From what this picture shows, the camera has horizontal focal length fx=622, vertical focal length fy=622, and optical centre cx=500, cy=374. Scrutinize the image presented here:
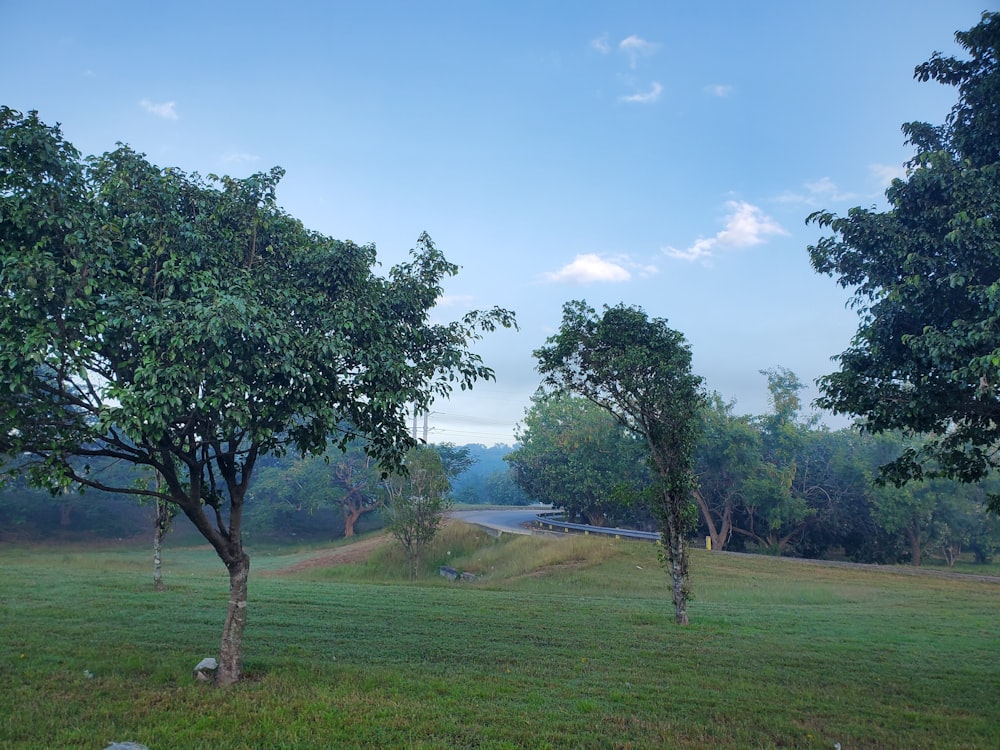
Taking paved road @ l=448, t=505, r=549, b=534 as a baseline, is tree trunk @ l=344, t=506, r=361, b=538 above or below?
below

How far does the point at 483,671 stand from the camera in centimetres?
1196

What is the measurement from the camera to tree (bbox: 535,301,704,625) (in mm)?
18578

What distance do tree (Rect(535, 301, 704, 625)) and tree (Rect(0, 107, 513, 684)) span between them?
7460 mm

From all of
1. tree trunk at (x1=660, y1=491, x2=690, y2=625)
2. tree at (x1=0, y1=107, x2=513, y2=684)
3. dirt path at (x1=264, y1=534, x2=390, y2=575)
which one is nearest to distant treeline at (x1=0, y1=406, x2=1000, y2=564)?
dirt path at (x1=264, y1=534, x2=390, y2=575)

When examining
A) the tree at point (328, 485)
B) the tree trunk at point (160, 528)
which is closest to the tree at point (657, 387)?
the tree trunk at point (160, 528)

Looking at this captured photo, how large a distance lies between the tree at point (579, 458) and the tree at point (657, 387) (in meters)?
32.3

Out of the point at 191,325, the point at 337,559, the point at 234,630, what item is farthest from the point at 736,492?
the point at 191,325

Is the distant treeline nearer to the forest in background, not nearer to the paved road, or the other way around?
the forest in background

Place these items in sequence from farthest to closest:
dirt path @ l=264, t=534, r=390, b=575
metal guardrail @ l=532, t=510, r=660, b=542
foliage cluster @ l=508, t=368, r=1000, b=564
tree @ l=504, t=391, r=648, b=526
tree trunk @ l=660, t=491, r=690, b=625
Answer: tree @ l=504, t=391, r=648, b=526 < foliage cluster @ l=508, t=368, r=1000, b=564 < metal guardrail @ l=532, t=510, r=660, b=542 < dirt path @ l=264, t=534, r=390, b=575 < tree trunk @ l=660, t=491, r=690, b=625

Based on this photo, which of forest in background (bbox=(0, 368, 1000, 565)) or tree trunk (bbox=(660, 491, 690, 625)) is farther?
forest in background (bbox=(0, 368, 1000, 565))

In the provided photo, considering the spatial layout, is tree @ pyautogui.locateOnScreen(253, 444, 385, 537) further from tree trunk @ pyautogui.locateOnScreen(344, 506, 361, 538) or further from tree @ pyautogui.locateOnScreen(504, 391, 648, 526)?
tree @ pyautogui.locateOnScreen(504, 391, 648, 526)

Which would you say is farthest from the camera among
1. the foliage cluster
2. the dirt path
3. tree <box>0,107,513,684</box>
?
the foliage cluster

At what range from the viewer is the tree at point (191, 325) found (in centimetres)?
862

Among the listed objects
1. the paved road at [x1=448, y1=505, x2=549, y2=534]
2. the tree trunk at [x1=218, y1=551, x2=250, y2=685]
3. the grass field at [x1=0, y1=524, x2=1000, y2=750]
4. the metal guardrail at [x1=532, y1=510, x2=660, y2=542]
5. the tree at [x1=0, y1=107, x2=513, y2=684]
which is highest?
the tree at [x1=0, y1=107, x2=513, y2=684]
